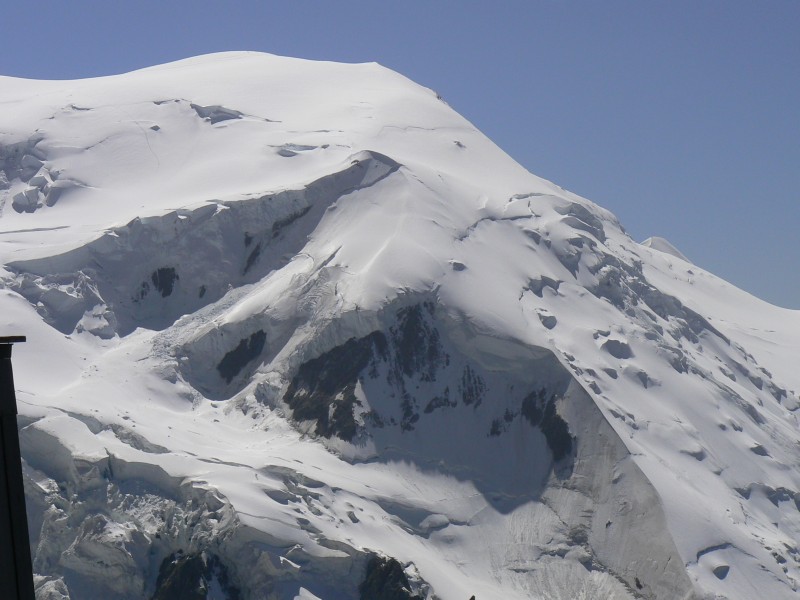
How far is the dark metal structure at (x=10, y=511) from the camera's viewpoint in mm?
9289

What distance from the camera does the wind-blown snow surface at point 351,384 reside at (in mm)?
65250

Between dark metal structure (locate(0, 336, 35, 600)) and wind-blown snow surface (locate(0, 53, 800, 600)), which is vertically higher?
dark metal structure (locate(0, 336, 35, 600))

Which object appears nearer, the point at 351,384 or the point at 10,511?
the point at 10,511

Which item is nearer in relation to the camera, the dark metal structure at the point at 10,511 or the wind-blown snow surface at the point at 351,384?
the dark metal structure at the point at 10,511

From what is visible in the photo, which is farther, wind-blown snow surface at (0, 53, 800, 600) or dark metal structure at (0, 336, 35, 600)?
wind-blown snow surface at (0, 53, 800, 600)

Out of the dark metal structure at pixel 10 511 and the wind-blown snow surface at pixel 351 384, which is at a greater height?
the dark metal structure at pixel 10 511

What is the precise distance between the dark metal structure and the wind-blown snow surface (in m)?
54.9

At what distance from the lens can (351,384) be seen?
75.1 m

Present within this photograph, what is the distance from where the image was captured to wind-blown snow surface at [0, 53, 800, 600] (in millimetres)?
65250

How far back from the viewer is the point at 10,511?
942cm

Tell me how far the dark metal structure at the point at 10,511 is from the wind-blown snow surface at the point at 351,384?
54.9 m

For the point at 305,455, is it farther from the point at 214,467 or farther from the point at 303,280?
the point at 303,280

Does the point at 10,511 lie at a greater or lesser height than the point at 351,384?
greater

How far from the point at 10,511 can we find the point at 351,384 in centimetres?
6578
